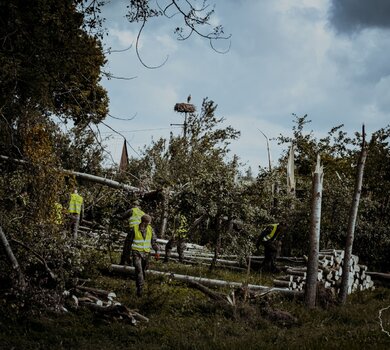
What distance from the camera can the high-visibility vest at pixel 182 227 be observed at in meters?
15.3

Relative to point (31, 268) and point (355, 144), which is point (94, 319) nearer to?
point (31, 268)

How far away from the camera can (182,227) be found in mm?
15531

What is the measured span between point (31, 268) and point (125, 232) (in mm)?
3980

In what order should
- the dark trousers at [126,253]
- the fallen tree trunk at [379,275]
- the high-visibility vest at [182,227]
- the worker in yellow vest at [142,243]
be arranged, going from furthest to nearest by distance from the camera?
the fallen tree trunk at [379,275]
the high-visibility vest at [182,227]
the dark trousers at [126,253]
the worker in yellow vest at [142,243]

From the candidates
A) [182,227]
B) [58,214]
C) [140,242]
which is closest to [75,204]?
[182,227]

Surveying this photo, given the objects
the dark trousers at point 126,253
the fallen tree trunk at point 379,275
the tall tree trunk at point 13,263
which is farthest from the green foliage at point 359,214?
the tall tree trunk at point 13,263

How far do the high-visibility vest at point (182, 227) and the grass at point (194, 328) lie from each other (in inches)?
142

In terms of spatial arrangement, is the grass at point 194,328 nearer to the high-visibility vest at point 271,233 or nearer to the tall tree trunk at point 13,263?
the tall tree trunk at point 13,263

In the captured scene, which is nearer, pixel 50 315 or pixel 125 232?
pixel 50 315

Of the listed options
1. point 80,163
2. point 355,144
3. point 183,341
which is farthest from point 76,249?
point 355,144

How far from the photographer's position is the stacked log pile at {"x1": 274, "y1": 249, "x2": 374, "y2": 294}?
13299 millimetres

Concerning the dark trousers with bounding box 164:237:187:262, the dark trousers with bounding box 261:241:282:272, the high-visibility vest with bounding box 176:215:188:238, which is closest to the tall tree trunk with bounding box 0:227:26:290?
the high-visibility vest with bounding box 176:215:188:238

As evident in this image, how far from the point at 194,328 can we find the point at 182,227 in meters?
6.77

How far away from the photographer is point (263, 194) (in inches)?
611
